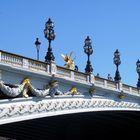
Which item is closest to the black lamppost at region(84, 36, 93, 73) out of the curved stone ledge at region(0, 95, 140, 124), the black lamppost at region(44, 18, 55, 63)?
the curved stone ledge at region(0, 95, 140, 124)

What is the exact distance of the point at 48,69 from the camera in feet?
92.3

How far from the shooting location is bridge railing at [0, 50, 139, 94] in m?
24.8

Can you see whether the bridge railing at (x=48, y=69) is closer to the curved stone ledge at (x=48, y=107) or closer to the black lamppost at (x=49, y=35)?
the black lamppost at (x=49, y=35)

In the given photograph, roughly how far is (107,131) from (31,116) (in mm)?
24971

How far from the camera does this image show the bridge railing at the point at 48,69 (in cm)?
2483

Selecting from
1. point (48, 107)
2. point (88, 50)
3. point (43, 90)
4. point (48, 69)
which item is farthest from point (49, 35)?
point (88, 50)

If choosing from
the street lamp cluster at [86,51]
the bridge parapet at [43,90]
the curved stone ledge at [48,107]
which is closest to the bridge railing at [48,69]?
the bridge parapet at [43,90]

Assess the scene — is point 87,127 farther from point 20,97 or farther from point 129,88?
point 20,97

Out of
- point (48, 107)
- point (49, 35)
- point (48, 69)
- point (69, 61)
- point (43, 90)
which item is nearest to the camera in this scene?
point (43, 90)

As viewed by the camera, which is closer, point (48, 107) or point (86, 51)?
point (48, 107)

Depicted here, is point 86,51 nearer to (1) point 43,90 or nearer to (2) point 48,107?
(2) point 48,107

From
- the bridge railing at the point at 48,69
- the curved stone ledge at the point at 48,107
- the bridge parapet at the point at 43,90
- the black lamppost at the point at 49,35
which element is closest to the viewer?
the curved stone ledge at the point at 48,107

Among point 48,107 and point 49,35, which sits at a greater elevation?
point 49,35

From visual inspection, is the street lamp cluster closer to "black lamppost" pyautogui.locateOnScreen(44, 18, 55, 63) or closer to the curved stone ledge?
"black lamppost" pyautogui.locateOnScreen(44, 18, 55, 63)
